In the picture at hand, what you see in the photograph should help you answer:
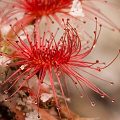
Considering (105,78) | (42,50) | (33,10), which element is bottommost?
(105,78)

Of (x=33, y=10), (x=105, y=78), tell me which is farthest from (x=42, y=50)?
(x=105, y=78)

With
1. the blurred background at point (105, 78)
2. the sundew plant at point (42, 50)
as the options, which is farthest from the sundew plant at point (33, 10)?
the blurred background at point (105, 78)

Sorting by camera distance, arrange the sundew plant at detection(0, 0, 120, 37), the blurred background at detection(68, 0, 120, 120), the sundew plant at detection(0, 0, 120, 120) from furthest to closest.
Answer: the blurred background at detection(68, 0, 120, 120), the sundew plant at detection(0, 0, 120, 37), the sundew plant at detection(0, 0, 120, 120)

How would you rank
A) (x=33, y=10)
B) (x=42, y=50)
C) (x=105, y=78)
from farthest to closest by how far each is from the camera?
1. (x=105, y=78)
2. (x=33, y=10)
3. (x=42, y=50)

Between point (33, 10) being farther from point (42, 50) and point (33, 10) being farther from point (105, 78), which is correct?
point (105, 78)

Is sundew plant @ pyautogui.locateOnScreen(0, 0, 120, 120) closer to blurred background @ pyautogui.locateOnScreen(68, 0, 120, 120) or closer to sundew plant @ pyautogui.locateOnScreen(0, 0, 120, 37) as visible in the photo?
sundew plant @ pyautogui.locateOnScreen(0, 0, 120, 37)

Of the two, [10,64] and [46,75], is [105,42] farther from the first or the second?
[10,64]

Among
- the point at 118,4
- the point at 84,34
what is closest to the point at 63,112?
the point at 84,34

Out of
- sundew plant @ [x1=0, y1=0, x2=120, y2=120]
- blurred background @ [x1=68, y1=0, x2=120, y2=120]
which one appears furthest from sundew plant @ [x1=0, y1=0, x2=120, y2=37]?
blurred background @ [x1=68, y1=0, x2=120, y2=120]
